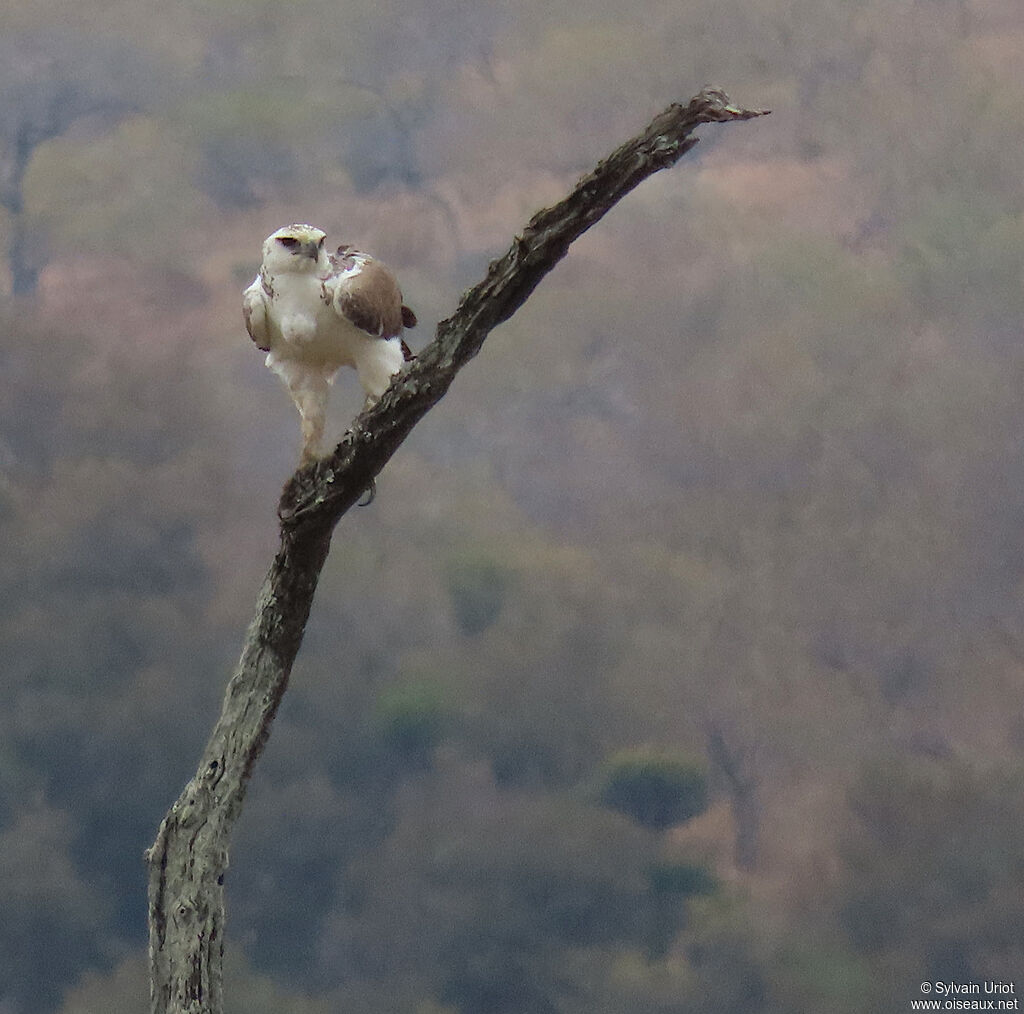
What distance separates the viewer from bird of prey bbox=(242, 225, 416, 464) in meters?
4.43

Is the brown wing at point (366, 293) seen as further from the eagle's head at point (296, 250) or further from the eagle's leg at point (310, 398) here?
the eagle's leg at point (310, 398)

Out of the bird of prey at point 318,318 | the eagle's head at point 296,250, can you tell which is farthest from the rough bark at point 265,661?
the eagle's head at point 296,250

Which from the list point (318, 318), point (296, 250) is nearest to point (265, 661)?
point (318, 318)

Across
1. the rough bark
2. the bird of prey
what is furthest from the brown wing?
the rough bark

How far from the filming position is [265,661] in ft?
14.5

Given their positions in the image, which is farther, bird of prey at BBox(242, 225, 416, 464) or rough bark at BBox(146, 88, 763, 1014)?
bird of prey at BBox(242, 225, 416, 464)

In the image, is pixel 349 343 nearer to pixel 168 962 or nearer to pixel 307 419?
pixel 307 419

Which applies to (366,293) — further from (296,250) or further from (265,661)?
(265,661)

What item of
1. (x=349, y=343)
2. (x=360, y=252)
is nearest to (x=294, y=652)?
(x=349, y=343)

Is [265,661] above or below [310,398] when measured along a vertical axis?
below

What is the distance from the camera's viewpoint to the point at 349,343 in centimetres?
452

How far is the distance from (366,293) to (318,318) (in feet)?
0.56

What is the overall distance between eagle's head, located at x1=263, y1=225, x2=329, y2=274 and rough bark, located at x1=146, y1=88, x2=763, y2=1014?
588 millimetres

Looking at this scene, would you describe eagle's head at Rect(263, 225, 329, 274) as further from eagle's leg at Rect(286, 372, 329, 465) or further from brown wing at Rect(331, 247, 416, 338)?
eagle's leg at Rect(286, 372, 329, 465)
